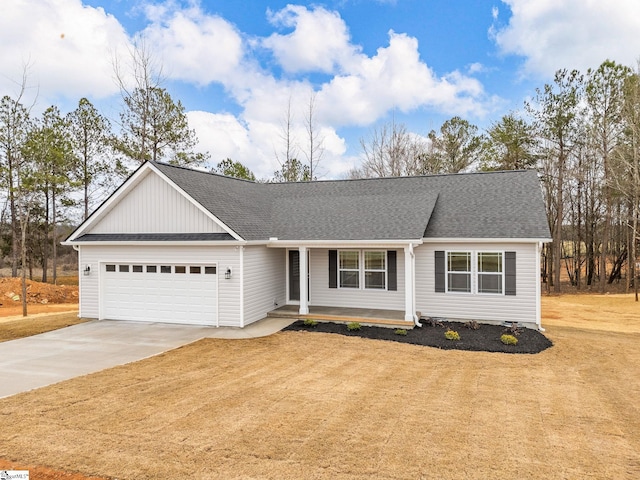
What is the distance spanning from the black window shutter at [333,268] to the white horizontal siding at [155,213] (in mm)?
4250

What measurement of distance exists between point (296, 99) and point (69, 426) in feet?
85.2

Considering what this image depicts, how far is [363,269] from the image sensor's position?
14531 mm

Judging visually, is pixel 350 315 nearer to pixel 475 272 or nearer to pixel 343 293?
pixel 343 293

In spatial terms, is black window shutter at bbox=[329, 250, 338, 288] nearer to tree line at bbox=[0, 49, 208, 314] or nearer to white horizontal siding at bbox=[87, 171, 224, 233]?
white horizontal siding at bbox=[87, 171, 224, 233]

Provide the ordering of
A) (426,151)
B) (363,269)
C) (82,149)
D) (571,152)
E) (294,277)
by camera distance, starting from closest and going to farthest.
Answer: (363,269) < (294,277) < (571,152) < (82,149) < (426,151)

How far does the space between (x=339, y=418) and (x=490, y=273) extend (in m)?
8.99

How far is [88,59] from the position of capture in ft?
70.4

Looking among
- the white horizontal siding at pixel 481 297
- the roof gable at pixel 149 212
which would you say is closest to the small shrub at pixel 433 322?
the white horizontal siding at pixel 481 297

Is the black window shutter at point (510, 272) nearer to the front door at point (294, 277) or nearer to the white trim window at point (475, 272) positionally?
the white trim window at point (475, 272)

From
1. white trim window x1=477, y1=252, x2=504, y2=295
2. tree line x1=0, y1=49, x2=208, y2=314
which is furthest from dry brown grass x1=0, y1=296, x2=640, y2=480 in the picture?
tree line x1=0, y1=49, x2=208, y2=314

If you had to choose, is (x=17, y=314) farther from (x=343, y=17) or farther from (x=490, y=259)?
(x=343, y=17)

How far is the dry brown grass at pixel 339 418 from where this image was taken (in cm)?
471

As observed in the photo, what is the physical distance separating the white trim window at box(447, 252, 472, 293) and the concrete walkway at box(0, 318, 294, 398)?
18.3 feet

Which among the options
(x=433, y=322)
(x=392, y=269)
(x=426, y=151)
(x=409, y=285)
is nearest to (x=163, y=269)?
(x=392, y=269)
